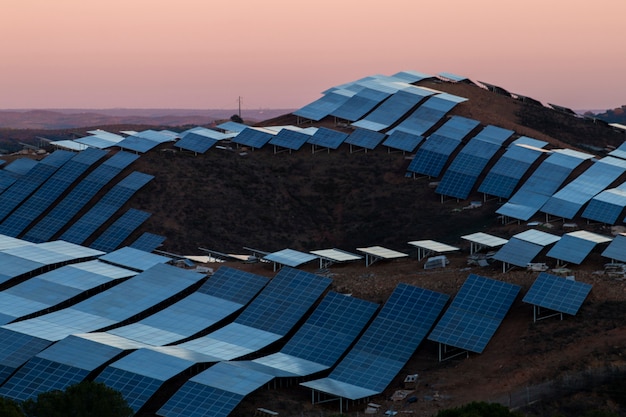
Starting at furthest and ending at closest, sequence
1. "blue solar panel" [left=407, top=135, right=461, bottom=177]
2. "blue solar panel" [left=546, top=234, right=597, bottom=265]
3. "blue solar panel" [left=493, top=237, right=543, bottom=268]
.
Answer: "blue solar panel" [left=407, top=135, right=461, bottom=177] → "blue solar panel" [left=493, top=237, right=543, bottom=268] → "blue solar panel" [left=546, top=234, right=597, bottom=265]

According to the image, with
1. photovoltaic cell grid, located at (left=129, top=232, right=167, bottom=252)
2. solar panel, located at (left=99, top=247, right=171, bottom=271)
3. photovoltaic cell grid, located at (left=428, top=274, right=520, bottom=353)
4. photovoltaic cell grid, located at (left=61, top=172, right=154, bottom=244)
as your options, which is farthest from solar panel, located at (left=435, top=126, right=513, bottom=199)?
photovoltaic cell grid, located at (left=428, top=274, right=520, bottom=353)

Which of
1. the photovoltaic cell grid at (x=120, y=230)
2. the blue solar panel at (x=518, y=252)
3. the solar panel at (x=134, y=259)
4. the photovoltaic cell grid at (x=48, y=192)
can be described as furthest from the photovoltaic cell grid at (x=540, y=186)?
the photovoltaic cell grid at (x=48, y=192)

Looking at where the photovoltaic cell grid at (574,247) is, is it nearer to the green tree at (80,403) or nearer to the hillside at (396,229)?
the hillside at (396,229)

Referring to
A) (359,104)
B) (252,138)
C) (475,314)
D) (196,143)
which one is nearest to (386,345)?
(475,314)

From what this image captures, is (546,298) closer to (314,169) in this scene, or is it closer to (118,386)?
(118,386)

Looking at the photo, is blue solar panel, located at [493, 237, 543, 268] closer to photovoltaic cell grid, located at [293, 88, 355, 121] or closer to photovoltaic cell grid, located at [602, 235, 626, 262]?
photovoltaic cell grid, located at [602, 235, 626, 262]

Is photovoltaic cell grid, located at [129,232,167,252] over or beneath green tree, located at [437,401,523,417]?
beneath

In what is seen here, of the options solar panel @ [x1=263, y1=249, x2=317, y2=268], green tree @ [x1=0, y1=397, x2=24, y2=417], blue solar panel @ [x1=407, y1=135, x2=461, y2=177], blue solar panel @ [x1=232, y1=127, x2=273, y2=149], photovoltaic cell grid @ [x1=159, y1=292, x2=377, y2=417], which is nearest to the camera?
green tree @ [x1=0, y1=397, x2=24, y2=417]

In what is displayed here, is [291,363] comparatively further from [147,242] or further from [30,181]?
[30,181]
